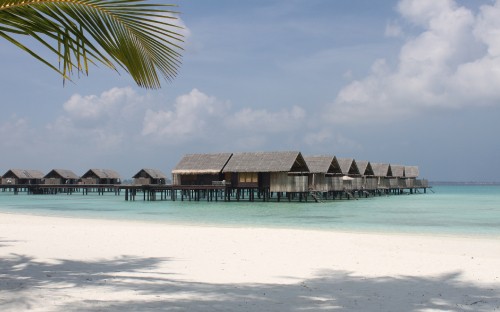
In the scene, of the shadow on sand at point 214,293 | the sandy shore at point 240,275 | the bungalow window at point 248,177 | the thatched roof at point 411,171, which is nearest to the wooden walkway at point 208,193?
the bungalow window at point 248,177

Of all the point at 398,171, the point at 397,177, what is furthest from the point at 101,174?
the point at 398,171

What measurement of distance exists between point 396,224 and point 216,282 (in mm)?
17054

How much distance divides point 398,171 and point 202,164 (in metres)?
32.9

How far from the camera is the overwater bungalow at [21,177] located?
6294 centimetres

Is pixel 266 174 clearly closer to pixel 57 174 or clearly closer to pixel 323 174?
pixel 323 174

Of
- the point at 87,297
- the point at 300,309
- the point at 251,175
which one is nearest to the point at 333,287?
the point at 300,309

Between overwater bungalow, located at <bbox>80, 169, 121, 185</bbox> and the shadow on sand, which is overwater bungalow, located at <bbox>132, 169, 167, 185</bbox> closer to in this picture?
overwater bungalow, located at <bbox>80, 169, 121, 185</bbox>

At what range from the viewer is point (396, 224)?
2223 cm

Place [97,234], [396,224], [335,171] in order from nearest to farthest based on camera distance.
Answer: [97,234] < [396,224] < [335,171]

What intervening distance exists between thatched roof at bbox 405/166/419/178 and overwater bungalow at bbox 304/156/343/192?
24689 mm

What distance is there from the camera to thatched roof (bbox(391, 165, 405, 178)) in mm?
62625

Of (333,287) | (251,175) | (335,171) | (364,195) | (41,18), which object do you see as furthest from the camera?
(364,195)

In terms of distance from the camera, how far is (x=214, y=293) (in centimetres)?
586

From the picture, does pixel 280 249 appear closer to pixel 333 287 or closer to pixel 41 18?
pixel 333 287
